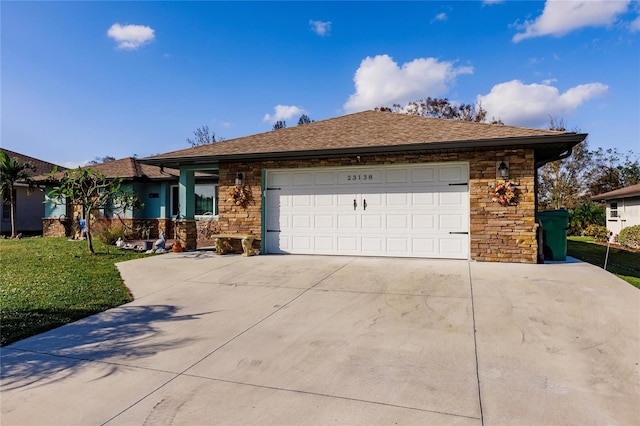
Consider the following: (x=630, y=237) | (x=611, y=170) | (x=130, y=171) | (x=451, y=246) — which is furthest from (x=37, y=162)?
(x=611, y=170)

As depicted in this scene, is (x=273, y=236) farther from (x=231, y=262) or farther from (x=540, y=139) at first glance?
(x=540, y=139)

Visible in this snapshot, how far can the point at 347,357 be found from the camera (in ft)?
10.5

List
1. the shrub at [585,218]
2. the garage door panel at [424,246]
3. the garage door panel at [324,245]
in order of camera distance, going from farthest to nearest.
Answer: the shrub at [585,218] → the garage door panel at [324,245] → the garage door panel at [424,246]

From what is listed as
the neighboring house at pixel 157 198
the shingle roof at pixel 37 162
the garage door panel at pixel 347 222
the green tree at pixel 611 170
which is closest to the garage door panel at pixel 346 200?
the garage door panel at pixel 347 222

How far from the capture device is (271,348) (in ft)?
11.3

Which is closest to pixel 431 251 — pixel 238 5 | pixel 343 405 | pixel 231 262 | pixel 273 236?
pixel 273 236

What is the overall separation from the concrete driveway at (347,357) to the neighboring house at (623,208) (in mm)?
15559

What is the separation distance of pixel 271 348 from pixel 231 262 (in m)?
4.93

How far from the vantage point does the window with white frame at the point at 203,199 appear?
1446cm

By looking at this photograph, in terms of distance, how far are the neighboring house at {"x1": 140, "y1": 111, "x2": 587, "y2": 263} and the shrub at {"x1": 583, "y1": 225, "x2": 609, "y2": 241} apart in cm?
1402

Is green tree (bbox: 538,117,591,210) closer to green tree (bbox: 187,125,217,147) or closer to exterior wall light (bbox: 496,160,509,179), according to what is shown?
exterior wall light (bbox: 496,160,509,179)

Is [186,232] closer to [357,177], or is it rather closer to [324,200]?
[324,200]

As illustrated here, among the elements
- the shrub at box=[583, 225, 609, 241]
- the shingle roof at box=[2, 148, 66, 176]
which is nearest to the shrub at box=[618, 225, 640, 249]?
the shrub at box=[583, 225, 609, 241]

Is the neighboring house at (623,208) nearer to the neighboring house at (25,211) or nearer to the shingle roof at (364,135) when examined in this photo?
the shingle roof at (364,135)
